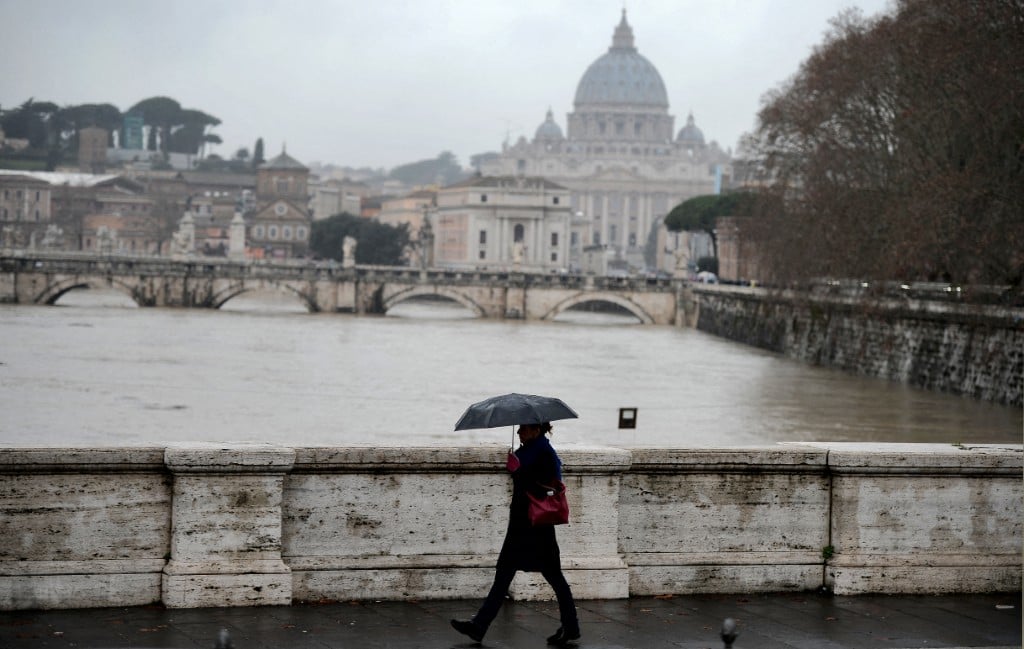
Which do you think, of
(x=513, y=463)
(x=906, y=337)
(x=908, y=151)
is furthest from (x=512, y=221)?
(x=513, y=463)

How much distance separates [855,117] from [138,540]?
45.4 metres

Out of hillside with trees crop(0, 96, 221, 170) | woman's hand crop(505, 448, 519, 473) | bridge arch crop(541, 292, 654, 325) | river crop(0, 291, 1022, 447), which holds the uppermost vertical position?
hillside with trees crop(0, 96, 221, 170)

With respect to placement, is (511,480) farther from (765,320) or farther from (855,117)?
(765,320)

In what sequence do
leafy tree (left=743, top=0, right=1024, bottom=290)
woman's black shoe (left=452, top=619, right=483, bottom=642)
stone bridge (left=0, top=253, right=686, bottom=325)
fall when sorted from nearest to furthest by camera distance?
woman's black shoe (left=452, top=619, right=483, bottom=642)
leafy tree (left=743, top=0, right=1024, bottom=290)
stone bridge (left=0, top=253, right=686, bottom=325)

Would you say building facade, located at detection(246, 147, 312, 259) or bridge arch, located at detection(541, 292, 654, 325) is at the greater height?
building facade, located at detection(246, 147, 312, 259)

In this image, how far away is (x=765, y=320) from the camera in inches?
2648

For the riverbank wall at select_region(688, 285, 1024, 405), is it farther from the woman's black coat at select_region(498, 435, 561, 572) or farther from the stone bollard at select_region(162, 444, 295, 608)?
the stone bollard at select_region(162, 444, 295, 608)

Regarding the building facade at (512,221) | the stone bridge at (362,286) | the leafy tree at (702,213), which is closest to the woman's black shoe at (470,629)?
the stone bridge at (362,286)

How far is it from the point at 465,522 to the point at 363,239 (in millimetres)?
128043

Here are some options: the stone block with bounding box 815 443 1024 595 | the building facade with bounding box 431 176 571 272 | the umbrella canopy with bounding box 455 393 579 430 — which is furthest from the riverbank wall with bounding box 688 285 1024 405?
the building facade with bounding box 431 176 571 272

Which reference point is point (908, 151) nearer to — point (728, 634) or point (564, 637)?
point (564, 637)

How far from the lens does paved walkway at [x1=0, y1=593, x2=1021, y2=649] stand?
8.82 meters

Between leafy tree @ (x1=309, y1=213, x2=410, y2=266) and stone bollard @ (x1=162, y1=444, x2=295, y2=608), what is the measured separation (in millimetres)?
126437

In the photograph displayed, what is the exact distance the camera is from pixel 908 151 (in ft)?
158
